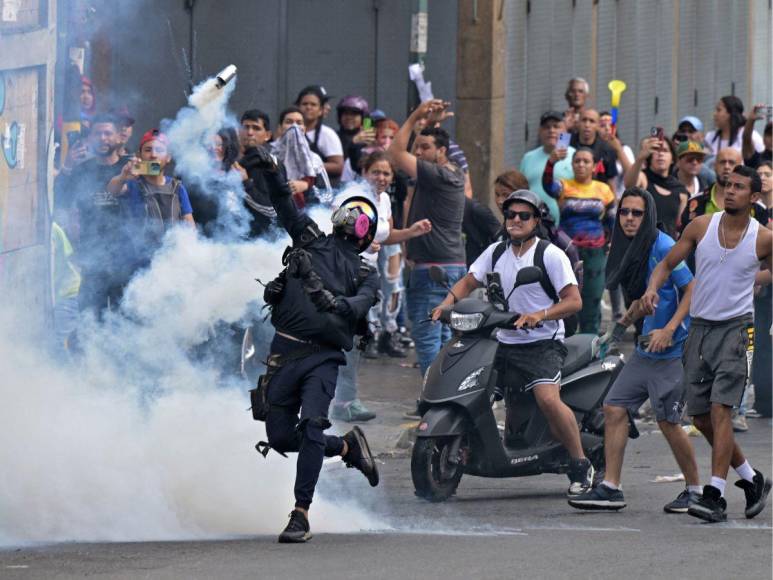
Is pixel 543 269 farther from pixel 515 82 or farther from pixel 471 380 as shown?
pixel 515 82

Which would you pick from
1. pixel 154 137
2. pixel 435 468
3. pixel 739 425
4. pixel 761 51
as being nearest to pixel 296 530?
pixel 435 468

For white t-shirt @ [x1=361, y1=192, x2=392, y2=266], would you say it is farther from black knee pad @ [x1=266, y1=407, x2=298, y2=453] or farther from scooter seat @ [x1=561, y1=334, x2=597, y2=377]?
black knee pad @ [x1=266, y1=407, x2=298, y2=453]

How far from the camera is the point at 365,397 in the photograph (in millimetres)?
12625

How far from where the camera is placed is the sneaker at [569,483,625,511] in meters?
8.96

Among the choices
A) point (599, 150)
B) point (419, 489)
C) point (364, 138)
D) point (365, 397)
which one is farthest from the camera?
point (599, 150)

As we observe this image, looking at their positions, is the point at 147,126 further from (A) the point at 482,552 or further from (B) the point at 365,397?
(A) the point at 482,552

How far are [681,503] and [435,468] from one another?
1324mm

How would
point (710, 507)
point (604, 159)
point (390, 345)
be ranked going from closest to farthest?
point (710, 507), point (390, 345), point (604, 159)

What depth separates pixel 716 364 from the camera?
8.75 m

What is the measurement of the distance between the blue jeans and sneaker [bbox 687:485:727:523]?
125 inches

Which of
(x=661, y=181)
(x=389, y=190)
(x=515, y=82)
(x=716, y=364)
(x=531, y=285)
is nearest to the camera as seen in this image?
(x=716, y=364)

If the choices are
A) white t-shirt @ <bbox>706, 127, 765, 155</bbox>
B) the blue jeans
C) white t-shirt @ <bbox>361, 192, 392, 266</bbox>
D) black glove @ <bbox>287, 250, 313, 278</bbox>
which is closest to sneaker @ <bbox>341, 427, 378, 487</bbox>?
black glove @ <bbox>287, 250, 313, 278</bbox>

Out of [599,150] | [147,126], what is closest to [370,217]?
[147,126]

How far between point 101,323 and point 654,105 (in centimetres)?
1474
